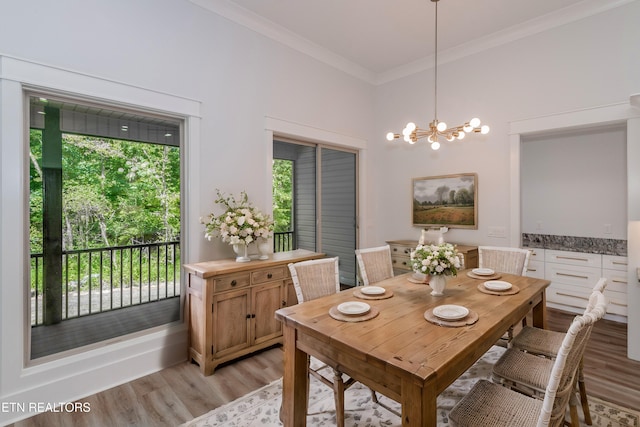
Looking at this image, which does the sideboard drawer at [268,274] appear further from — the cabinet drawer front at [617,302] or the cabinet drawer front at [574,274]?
the cabinet drawer front at [617,302]

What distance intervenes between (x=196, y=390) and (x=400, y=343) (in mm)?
1848

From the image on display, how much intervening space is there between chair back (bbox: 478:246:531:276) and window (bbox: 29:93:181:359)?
3.13 metres

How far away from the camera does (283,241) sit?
4.00 meters

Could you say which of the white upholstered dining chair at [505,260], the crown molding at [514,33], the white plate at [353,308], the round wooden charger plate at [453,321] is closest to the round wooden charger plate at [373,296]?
the white plate at [353,308]

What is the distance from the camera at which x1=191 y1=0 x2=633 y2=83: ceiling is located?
10.5 feet

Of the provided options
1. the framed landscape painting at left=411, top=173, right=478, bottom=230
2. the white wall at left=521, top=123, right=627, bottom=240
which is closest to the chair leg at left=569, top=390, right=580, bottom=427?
the framed landscape painting at left=411, top=173, right=478, bottom=230

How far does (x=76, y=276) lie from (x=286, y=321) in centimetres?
195

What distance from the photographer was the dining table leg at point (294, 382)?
1.80 m

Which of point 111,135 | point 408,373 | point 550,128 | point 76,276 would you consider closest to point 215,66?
point 111,135

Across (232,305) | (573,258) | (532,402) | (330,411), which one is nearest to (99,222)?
(232,305)

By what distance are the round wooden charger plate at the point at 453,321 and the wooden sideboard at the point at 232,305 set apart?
1.66m

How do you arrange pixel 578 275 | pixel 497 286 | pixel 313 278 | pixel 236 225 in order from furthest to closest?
pixel 578 275 < pixel 236 225 < pixel 313 278 < pixel 497 286

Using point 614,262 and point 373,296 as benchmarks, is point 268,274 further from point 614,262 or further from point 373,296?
point 614,262

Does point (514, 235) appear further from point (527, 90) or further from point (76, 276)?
point (76, 276)
